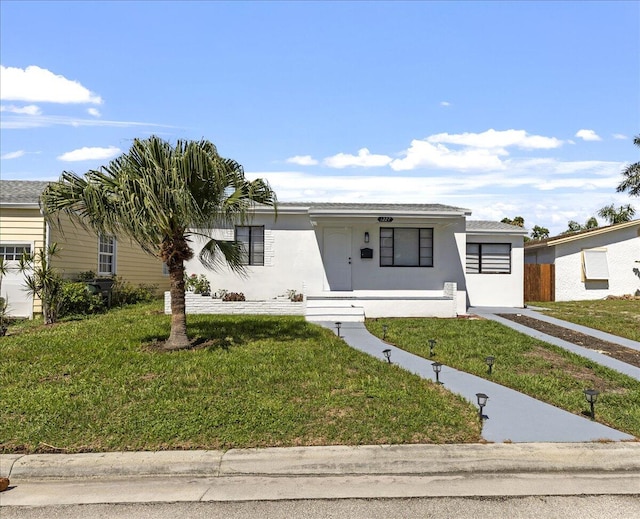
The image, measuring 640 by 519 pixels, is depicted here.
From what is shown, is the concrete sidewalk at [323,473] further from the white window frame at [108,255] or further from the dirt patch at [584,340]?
the white window frame at [108,255]

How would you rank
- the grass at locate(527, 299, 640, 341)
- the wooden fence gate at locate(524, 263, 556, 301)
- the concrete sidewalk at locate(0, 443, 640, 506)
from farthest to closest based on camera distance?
the wooden fence gate at locate(524, 263, 556, 301) → the grass at locate(527, 299, 640, 341) → the concrete sidewalk at locate(0, 443, 640, 506)

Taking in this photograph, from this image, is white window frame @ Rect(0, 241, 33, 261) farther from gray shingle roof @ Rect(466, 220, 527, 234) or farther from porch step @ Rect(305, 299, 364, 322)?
gray shingle roof @ Rect(466, 220, 527, 234)

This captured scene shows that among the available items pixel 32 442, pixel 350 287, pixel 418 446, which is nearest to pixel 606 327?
pixel 350 287

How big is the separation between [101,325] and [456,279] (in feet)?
34.7

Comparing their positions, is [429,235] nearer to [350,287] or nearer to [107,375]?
[350,287]

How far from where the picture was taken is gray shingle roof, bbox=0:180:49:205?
43.3ft

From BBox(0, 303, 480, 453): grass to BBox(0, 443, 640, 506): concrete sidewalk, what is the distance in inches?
8.7

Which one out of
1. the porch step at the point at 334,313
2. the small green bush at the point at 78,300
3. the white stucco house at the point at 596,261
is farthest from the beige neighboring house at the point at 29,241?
the white stucco house at the point at 596,261

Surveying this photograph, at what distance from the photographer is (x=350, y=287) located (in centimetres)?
1477

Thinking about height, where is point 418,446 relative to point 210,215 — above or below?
below

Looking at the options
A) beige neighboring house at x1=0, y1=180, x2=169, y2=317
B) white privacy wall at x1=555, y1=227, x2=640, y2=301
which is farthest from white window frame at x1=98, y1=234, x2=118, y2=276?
white privacy wall at x1=555, y1=227, x2=640, y2=301

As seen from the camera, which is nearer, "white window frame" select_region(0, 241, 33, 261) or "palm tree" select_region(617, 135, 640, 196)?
"white window frame" select_region(0, 241, 33, 261)

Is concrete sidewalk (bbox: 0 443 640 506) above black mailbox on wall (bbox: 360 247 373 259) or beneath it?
beneath

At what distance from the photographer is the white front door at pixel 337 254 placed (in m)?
14.8
